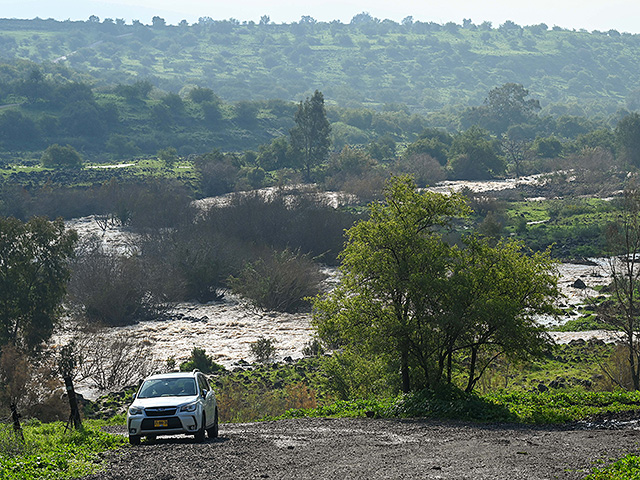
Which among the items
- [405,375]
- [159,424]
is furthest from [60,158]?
[159,424]

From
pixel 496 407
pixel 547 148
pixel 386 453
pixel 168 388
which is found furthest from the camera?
pixel 547 148

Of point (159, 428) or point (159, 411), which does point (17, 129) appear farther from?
point (159, 428)

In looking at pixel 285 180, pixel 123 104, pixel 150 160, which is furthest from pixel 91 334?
pixel 123 104

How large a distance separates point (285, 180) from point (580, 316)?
63.3 metres

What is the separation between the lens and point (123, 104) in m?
158

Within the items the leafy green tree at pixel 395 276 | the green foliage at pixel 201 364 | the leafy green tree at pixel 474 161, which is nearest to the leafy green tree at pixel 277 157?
the leafy green tree at pixel 474 161

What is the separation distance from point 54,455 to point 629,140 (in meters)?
124

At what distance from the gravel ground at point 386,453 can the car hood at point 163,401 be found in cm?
82

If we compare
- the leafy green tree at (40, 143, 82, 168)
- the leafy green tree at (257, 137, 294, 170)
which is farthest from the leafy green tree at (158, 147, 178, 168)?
the leafy green tree at (257, 137, 294, 170)

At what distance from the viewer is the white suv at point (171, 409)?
53.3 ft

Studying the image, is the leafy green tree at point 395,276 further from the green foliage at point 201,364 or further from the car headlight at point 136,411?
the green foliage at point 201,364

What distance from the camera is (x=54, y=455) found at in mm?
13758

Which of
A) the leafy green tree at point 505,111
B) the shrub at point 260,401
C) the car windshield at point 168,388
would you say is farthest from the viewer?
the leafy green tree at point 505,111

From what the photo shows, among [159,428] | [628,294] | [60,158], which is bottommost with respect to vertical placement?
[60,158]
